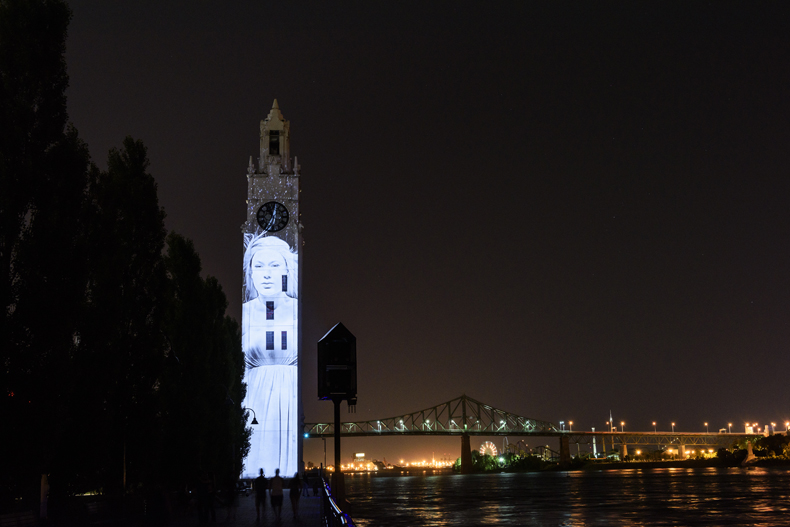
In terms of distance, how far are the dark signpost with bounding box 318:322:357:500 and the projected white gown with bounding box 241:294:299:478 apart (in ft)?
173

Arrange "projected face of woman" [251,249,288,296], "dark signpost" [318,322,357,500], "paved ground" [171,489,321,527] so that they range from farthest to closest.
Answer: "projected face of woman" [251,249,288,296]
"paved ground" [171,489,321,527]
"dark signpost" [318,322,357,500]

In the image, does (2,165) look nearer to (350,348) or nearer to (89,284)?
(89,284)

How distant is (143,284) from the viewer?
2608cm

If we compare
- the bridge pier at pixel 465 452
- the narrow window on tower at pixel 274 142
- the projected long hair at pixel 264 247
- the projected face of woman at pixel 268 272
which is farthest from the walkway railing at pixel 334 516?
the bridge pier at pixel 465 452

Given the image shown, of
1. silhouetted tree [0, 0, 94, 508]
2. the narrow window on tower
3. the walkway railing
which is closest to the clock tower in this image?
the narrow window on tower

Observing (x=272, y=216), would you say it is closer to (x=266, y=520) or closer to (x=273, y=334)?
(x=273, y=334)

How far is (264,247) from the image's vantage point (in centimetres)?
6819

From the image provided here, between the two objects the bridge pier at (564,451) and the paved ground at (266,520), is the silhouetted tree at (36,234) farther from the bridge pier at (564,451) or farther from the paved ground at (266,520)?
the bridge pier at (564,451)

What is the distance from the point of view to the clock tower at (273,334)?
2589 inches

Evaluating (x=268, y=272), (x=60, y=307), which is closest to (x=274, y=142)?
(x=268, y=272)

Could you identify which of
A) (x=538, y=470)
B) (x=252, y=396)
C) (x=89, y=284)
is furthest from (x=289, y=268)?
(x=538, y=470)

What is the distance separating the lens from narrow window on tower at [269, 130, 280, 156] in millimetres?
74875

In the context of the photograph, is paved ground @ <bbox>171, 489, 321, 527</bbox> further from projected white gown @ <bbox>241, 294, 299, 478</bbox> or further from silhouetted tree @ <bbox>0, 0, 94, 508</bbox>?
projected white gown @ <bbox>241, 294, 299, 478</bbox>

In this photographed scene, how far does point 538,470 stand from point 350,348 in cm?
15241
